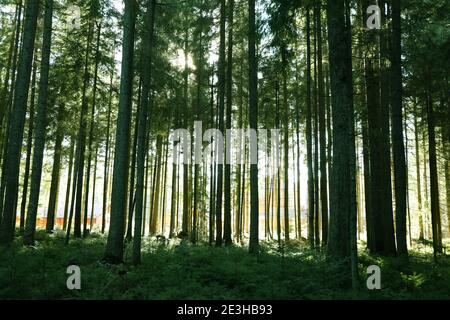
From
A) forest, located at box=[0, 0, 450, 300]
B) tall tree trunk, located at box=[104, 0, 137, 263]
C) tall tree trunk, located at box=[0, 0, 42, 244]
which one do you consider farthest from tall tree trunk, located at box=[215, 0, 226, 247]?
tall tree trunk, located at box=[0, 0, 42, 244]

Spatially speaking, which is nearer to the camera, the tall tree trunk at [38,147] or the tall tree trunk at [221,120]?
the tall tree trunk at [38,147]

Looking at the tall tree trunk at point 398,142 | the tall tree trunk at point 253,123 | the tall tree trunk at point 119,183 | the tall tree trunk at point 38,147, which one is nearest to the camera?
the tall tree trunk at point 119,183

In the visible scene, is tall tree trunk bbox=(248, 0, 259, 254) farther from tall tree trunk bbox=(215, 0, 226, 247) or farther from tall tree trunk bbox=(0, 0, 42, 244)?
tall tree trunk bbox=(0, 0, 42, 244)

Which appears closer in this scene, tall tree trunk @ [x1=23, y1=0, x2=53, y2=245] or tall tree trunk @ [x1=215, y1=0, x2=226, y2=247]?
tall tree trunk @ [x1=23, y1=0, x2=53, y2=245]

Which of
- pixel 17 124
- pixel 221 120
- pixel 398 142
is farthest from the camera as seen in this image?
pixel 221 120

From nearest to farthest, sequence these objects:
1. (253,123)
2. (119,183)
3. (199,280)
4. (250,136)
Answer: (199,280), (119,183), (253,123), (250,136)

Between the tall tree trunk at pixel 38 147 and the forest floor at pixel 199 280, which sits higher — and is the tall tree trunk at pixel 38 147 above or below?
above

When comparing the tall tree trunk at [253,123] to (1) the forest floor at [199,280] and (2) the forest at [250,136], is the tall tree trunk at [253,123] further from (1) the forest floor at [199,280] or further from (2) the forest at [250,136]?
(1) the forest floor at [199,280]

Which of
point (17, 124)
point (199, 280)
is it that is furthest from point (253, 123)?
point (17, 124)

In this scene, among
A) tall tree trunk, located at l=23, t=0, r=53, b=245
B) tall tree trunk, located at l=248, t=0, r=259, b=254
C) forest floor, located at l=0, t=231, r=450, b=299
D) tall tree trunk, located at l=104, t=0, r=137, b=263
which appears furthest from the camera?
tall tree trunk, located at l=248, t=0, r=259, b=254

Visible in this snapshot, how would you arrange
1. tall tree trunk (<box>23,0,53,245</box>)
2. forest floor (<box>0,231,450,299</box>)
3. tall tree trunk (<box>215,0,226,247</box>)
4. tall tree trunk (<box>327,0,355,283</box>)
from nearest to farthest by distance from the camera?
forest floor (<box>0,231,450,299</box>), tall tree trunk (<box>327,0,355,283</box>), tall tree trunk (<box>23,0,53,245</box>), tall tree trunk (<box>215,0,226,247</box>)

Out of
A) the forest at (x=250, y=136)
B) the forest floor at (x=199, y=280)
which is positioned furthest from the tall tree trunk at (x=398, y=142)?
the forest floor at (x=199, y=280)

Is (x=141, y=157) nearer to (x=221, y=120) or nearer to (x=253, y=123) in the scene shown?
(x=253, y=123)
